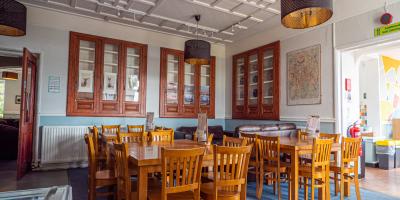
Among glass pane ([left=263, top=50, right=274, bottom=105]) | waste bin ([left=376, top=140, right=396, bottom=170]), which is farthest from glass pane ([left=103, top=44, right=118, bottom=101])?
waste bin ([left=376, top=140, right=396, bottom=170])

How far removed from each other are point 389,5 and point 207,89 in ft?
16.1

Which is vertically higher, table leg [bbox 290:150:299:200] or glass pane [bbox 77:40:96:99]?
glass pane [bbox 77:40:96:99]

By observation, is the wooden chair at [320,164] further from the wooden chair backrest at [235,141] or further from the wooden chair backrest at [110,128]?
the wooden chair backrest at [110,128]

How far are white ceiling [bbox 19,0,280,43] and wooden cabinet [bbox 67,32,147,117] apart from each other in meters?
0.68

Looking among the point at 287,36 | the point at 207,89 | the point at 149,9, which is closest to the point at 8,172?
the point at 149,9

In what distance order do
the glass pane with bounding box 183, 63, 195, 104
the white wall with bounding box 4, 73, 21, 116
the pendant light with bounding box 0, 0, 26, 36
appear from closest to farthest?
1. the pendant light with bounding box 0, 0, 26, 36
2. the glass pane with bounding box 183, 63, 195, 104
3. the white wall with bounding box 4, 73, 21, 116

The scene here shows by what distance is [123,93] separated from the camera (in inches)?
260

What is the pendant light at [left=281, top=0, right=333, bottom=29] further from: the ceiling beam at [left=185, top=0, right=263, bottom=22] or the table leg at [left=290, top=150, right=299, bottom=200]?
the ceiling beam at [left=185, top=0, right=263, bottom=22]

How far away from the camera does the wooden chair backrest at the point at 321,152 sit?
10.8 ft

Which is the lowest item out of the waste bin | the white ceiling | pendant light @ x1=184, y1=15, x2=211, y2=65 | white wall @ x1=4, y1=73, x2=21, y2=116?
the waste bin

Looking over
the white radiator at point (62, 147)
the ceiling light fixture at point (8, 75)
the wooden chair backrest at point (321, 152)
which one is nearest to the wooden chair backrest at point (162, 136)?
the wooden chair backrest at point (321, 152)

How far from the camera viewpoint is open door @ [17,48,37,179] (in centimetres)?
480

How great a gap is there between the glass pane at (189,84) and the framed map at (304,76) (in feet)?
9.26

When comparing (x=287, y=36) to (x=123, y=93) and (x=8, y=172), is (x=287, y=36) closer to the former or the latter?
(x=123, y=93)
